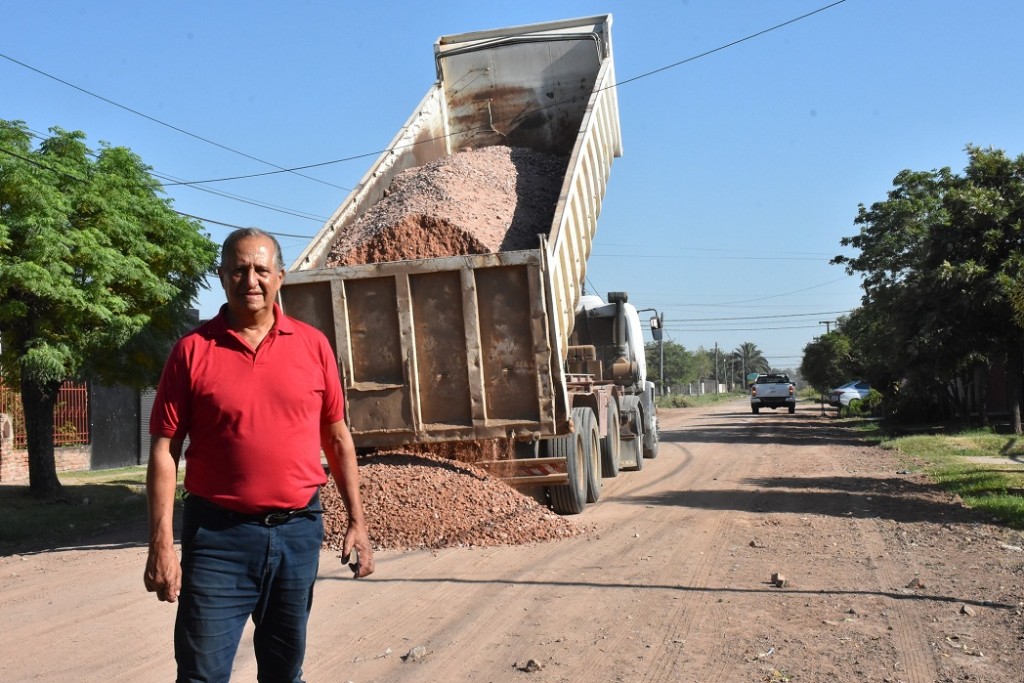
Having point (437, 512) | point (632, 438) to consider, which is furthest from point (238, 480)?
point (632, 438)

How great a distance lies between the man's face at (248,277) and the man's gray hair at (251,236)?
0.02 m

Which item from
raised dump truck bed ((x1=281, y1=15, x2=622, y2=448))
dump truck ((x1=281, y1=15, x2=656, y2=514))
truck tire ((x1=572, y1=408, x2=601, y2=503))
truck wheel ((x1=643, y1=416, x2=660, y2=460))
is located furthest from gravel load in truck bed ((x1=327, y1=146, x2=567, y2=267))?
truck wheel ((x1=643, y1=416, x2=660, y2=460))

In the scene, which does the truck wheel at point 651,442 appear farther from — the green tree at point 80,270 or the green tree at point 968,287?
the green tree at point 80,270

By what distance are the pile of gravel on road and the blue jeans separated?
566 centimetres

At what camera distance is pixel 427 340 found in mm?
9688

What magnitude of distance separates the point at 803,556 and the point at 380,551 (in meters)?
3.70

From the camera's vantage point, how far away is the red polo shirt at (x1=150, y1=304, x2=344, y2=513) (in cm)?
325

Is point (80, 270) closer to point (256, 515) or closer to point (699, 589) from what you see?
point (699, 589)

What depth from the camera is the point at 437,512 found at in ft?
30.8

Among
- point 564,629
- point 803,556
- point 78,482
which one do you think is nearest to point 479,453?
point 803,556

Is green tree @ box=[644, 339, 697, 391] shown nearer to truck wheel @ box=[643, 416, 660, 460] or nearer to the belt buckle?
truck wheel @ box=[643, 416, 660, 460]

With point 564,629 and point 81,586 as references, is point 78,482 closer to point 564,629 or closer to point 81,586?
point 81,586

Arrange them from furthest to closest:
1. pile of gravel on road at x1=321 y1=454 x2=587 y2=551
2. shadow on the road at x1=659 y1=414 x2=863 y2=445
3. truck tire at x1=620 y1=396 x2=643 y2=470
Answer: shadow on the road at x1=659 y1=414 x2=863 y2=445 < truck tire at x1=620 y1=396 x2=643 y2=470 < pile of gravel on road at x1=321 y1=454 x2=587 y2=551

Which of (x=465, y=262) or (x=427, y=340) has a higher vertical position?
(x=465, y=262)
